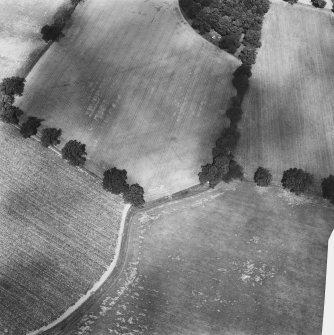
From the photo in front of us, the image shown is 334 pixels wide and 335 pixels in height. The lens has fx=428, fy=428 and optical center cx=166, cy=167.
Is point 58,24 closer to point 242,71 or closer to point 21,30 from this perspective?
point 21,30

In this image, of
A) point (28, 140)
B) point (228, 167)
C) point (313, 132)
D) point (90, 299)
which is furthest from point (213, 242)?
point (28, 140)

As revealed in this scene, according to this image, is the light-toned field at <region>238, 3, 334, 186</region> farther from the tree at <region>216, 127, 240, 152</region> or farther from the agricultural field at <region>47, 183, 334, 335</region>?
the agricultural field at <region>47, 183, 334, 335</region>

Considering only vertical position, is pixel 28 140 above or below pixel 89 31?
below

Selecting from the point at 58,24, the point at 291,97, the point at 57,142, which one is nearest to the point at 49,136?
the point at 57,142

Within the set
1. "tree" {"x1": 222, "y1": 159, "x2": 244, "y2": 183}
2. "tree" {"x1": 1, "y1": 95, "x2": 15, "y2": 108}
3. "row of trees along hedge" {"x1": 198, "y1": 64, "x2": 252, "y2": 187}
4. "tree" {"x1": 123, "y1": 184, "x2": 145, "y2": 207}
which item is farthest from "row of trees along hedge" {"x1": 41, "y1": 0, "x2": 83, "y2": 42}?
"tree" {"x1": 222, "y1": 159, "x2": 244, "y2": 183}

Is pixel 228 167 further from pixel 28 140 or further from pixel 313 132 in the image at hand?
pixel 28 140
